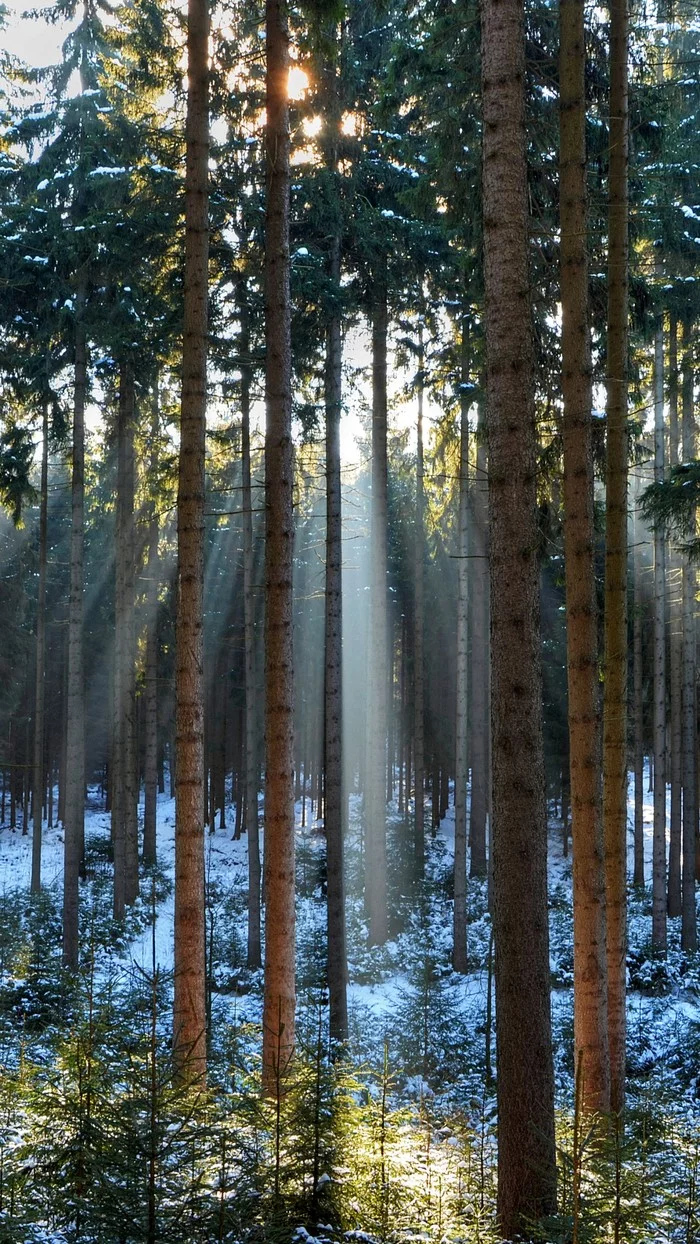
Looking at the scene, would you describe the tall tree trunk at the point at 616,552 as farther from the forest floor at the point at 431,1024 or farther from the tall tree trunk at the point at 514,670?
the tall tree trunk at the point at 514,670

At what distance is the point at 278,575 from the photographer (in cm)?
931

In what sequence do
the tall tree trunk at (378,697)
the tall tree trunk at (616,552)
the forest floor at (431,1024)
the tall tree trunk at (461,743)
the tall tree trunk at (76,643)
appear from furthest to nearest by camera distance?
the tall tree trunk at (378,697) < the tall tree trunk at (461,743) < the tall tree trunk at (76,643) < the tall tree trunk at (616,552) < the forest floor at (431,1024)

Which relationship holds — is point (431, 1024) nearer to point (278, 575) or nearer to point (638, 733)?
point (278, 575)

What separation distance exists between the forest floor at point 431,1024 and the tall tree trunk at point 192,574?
2.44 ft

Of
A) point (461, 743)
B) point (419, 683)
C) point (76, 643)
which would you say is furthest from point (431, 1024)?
point (419, 683)

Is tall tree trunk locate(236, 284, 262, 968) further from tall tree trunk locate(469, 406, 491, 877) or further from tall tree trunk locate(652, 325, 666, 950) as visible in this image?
tall tree trunk locate(652, 325, 666, 950)

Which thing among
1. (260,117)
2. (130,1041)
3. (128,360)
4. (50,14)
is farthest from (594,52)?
(50,14)

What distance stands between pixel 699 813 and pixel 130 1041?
69.6ft

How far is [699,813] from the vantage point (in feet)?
79.3

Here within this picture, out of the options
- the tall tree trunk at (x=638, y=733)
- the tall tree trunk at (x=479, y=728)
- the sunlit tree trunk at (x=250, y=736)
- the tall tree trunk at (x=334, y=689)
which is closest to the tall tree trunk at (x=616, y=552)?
the tall tree trunk at (x=334, y=689)

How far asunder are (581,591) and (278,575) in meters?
2.85

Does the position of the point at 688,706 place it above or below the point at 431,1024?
above

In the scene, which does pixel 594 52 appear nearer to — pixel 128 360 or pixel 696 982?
pixel 128 360

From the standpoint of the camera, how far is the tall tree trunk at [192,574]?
366 inches
